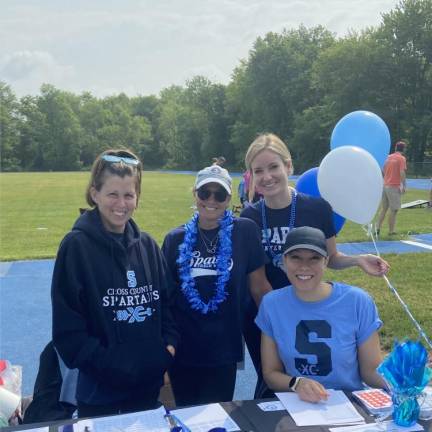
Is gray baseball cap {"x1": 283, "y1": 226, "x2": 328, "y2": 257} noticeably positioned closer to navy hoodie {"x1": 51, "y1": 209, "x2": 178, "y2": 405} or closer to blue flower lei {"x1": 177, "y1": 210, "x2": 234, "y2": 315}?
blue flower lei {"x1": 177, "y1": 210, "x2": 234, "y2": 315}

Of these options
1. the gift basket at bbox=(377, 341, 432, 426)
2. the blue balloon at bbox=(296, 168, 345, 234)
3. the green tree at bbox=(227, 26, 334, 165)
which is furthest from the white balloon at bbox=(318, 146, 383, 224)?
the green tree at bbox=(227, 26, 334, 165)

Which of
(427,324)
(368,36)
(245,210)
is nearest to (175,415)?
(245,210)

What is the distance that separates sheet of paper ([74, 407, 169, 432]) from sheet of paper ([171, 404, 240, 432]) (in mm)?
86

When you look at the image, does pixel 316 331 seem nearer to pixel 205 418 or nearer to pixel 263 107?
pixel 205 418

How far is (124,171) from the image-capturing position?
243 centimetres

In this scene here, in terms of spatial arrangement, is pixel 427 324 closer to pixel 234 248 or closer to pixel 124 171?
pixel 234 248

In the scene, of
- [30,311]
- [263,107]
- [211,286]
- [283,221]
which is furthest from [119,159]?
[263,107]

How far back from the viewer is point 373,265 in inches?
117

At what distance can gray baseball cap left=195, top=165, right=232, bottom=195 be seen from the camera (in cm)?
272

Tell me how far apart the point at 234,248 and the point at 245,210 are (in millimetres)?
456

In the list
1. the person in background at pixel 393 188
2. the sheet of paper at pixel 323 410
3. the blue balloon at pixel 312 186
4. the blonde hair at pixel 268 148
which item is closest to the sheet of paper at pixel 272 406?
the sheet of paper at pixel 323 410

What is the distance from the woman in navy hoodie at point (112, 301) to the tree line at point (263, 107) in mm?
38239

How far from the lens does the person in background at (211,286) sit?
8.80ft

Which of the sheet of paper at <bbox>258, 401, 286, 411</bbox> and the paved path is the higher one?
the sheet of paper at <bbox>258, 401, 286, 411</bbox>
